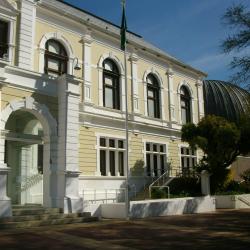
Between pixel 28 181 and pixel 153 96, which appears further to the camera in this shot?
pixel 153 96

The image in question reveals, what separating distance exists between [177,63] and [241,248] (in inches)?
818

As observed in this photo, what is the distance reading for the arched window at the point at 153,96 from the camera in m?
27.4

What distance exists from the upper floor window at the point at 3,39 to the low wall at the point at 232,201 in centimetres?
1500

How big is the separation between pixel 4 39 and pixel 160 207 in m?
11.1

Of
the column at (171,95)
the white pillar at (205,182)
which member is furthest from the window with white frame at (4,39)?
the white pillar at (205,182)

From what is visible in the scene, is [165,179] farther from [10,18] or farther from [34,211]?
[10,18]

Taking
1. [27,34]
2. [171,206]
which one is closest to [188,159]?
[171,206]

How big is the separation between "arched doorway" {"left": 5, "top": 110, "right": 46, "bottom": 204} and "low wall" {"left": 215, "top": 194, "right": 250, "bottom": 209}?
11408 mm

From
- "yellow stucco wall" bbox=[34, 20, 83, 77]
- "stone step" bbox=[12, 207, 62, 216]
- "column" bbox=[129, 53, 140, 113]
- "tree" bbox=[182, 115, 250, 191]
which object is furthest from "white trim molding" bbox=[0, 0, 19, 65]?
"tree" bbox=[182, 115, 250, 191]

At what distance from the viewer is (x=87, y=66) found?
23.1 meters

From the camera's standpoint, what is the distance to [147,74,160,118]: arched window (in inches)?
1080

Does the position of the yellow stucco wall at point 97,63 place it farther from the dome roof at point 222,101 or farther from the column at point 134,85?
the dome roof at point 222,101

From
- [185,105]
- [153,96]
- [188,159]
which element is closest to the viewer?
[153,96]

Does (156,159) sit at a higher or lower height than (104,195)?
higher
